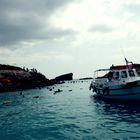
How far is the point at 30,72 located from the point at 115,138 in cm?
10674

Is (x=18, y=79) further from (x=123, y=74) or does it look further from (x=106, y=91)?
(x=123, y=74)

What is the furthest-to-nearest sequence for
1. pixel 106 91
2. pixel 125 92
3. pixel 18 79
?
pixel 18 79
pixel 106 91
pixel 125 92

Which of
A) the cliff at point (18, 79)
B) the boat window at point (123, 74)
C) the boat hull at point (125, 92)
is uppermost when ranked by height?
the cliff at point (18, 79)

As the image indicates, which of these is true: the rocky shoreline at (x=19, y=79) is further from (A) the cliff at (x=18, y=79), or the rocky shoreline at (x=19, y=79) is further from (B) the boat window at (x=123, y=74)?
(B) the boat window at (x=123, y=74)

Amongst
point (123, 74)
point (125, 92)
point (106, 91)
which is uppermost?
point (123, 74)

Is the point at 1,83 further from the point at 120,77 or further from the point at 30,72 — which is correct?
the point at 120,77

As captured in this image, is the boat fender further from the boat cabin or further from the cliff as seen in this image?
the cliff

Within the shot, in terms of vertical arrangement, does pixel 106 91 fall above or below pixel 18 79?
below

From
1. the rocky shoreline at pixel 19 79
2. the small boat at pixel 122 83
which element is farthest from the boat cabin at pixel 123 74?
the rocky shoreline at pixel 19 79

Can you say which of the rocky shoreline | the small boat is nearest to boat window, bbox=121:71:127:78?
the small boat

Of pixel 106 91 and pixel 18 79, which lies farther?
pixel 18 79

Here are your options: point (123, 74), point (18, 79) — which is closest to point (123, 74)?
point (123, 74)

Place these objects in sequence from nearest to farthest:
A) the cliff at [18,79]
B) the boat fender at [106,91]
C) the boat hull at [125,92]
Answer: the boat hull at [125,92] < the boat fender at [106,91] < the cliff at [18,79]

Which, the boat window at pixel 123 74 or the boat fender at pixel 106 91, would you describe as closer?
the boat window at pixel 123 74
